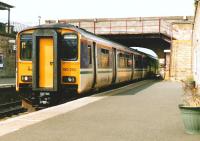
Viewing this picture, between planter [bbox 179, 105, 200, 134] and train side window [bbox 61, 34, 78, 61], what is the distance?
25.1ft

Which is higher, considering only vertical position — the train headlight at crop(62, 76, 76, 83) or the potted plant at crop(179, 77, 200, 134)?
the train headlight at crop(62, 76, 76, 83)

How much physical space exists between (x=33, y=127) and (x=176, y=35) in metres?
29.1

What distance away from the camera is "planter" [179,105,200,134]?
8266 mm

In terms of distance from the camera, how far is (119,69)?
23.7 m

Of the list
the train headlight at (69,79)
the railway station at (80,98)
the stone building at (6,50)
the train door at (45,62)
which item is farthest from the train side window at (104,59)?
the stone building at (6,50)

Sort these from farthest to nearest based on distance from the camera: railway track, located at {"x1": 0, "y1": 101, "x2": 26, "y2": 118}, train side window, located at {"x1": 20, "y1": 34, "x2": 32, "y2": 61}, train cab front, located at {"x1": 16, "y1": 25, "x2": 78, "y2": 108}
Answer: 1. railway track, located at {"x1": 0, "y1": 101, "x2": 26, "y2": 118}
2. train side window, located at {"x1": 20, "y1": 34, "x2": 32, "y2": 61}
3. train cab front, located at {"x1": 16, "y1": 25, "x2": 78, "y2": 108}

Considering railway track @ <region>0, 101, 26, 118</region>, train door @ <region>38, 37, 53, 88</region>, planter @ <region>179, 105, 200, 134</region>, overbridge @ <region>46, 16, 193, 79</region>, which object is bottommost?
railway track @ <region>0, 101, 26, 118</region>

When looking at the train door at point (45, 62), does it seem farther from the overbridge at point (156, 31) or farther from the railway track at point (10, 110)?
the overbridge at point (156, 31)

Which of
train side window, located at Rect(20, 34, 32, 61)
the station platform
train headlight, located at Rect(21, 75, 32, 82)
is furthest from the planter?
train side window, located at Rect(20, 34, 32, 61)

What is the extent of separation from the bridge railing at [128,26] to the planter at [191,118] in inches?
1281

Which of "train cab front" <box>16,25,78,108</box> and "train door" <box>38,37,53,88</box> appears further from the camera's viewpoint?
"train door" <box>38,37,53,88</box>

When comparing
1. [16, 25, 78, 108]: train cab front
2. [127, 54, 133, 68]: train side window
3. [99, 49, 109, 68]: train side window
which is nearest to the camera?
[16, 25, 78, 108]: train cab front

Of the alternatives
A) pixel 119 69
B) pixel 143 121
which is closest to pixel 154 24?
pixel 119 69

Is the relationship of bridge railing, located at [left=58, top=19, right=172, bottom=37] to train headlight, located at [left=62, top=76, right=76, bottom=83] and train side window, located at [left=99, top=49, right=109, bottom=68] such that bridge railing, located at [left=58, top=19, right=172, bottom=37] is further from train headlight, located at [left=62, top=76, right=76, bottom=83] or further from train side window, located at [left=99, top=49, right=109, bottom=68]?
train headlight, located at [left=62, top=76, right=76, bottom=83]
